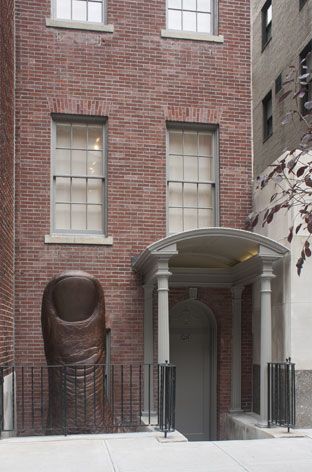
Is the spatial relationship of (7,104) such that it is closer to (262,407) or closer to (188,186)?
(188,186)

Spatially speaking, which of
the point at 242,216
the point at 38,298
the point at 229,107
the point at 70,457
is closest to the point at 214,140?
the point at 229,107

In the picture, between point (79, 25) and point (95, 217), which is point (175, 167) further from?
point (79, 25)

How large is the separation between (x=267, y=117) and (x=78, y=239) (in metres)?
14.6

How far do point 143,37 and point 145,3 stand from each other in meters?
0.68

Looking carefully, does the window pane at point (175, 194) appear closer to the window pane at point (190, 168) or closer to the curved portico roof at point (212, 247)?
the window pane at point (190, 168)

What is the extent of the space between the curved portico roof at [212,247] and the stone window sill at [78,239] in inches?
28.0

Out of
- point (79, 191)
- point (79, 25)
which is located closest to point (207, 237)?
point (79, 191)

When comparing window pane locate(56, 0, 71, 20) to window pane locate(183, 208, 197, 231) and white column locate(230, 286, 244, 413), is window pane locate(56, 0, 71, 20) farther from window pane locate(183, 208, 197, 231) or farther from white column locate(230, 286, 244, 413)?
white column locate(230, 286, 244, 413)

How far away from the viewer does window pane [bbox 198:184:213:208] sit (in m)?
12.7

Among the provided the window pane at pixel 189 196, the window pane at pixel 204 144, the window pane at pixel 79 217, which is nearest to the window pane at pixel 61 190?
the window pane at pixel 79 217

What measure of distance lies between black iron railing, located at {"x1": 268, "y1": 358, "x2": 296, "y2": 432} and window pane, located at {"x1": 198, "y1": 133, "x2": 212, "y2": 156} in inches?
180

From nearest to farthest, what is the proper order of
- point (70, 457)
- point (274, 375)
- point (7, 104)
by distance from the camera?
point (70, 457) < point (274, 375) < point (7, 104)

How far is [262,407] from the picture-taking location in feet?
33.4

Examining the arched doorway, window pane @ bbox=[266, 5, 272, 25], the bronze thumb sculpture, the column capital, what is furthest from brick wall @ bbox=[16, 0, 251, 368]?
window pane @ bbox=[266, 5, 272, 25]
